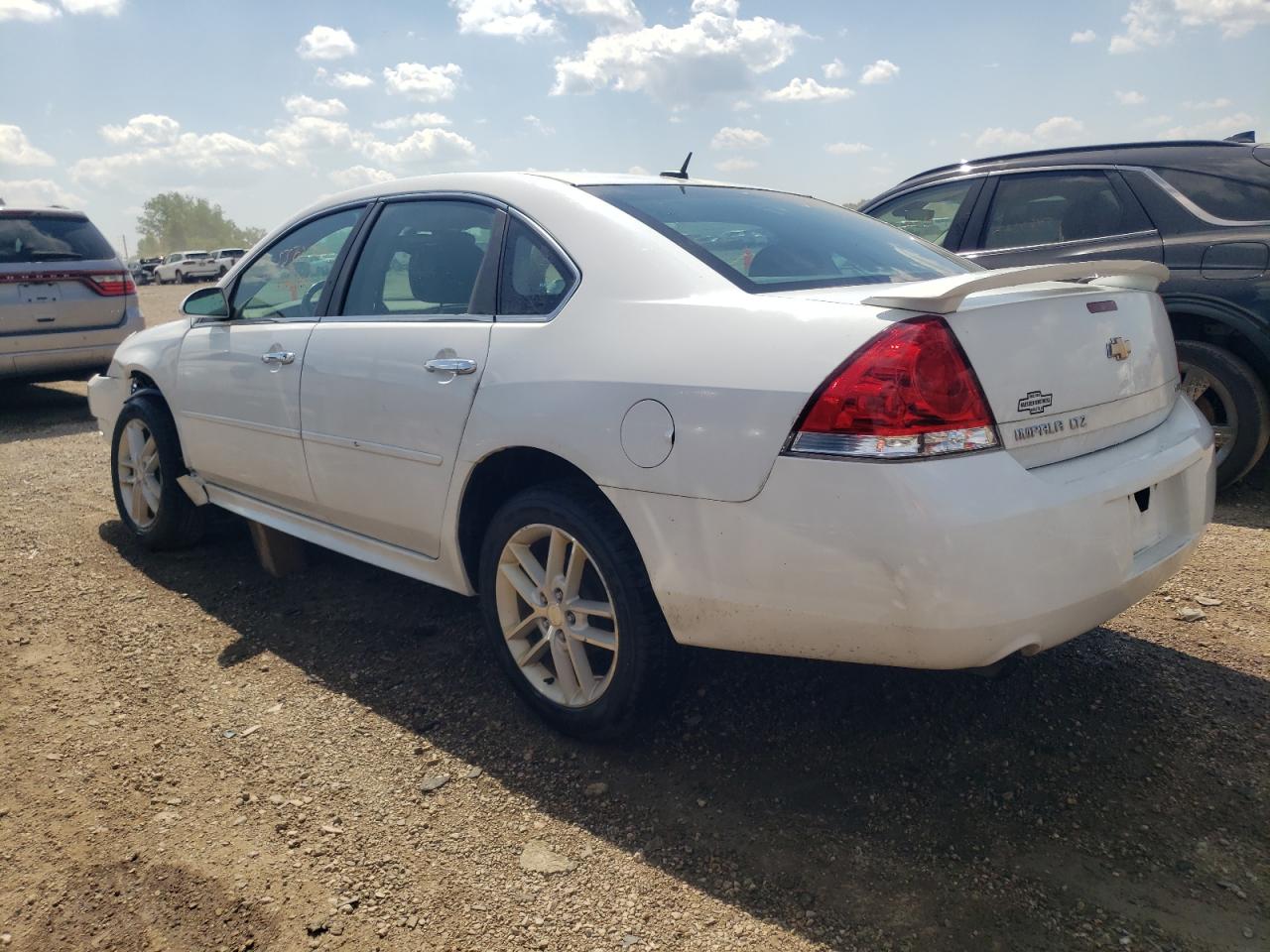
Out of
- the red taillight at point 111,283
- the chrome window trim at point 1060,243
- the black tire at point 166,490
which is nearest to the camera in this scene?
the black tire at point 166,490

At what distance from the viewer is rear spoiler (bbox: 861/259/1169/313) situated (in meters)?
2.05

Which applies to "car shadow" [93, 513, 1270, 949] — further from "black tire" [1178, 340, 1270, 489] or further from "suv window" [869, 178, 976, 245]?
"suv window" [869, 178, 976, 245]

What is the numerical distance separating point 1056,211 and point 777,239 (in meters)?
3.23

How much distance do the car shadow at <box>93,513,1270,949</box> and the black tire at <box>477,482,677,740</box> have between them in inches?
5.9

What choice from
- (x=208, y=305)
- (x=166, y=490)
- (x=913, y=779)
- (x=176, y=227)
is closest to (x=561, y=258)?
(x=913, y=779)

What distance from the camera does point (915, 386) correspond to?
6.64 ft

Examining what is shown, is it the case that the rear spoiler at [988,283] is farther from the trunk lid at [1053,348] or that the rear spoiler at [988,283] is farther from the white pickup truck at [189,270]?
the white pickup truck at [189,270]

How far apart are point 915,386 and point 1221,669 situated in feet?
5.95

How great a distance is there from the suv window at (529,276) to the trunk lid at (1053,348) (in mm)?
785

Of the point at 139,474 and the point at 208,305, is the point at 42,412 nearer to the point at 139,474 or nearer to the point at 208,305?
the point at 139,474

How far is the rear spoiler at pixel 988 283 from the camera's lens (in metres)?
2.05

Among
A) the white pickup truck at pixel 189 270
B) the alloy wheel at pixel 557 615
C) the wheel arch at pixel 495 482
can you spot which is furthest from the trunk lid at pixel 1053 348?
the white pickup truck at pixel 189 270

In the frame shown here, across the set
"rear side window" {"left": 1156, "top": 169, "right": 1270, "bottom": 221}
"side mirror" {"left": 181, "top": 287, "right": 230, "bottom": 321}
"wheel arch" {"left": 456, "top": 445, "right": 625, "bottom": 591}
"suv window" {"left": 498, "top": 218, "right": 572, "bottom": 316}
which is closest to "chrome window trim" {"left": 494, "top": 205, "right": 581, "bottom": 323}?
"suv window" {"left": 498, "top": 218, "right": 572, "bottom": 316}

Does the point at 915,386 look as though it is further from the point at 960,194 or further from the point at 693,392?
the point at 960,194
